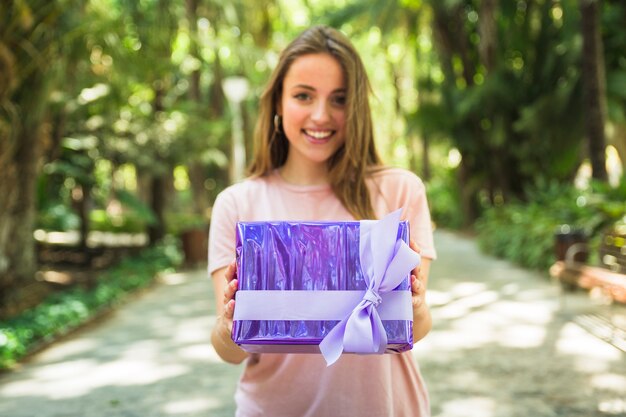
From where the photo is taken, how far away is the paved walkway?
17.0 feet

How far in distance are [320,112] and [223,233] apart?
423 millimetres

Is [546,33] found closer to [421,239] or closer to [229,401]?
[229,401]

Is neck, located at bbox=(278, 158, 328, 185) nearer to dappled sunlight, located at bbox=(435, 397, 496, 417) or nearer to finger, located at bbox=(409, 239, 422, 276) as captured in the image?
finger, located at bbox=(409, 239, 422, 276)

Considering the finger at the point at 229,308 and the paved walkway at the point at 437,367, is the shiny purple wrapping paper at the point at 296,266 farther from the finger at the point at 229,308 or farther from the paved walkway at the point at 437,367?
the paved walkway at the point at 437,367

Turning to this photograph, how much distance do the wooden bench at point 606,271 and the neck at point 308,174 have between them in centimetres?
471

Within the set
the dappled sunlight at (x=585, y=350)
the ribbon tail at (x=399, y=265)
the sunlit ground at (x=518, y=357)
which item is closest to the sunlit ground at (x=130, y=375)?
the sunlit ground at (x=518, y=357)

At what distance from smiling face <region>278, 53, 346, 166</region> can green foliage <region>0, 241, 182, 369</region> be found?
18.3 ft

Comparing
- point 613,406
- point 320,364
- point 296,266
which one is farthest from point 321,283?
point 613,406

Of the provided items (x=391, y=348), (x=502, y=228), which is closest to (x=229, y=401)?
(x=391, y=348)

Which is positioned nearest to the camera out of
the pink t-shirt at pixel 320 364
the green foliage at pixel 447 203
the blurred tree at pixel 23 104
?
the pink t-shirt at pixel 320 364

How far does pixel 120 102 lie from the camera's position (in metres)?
12.7

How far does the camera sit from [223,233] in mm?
2002

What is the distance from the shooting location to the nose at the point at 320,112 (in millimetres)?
1968

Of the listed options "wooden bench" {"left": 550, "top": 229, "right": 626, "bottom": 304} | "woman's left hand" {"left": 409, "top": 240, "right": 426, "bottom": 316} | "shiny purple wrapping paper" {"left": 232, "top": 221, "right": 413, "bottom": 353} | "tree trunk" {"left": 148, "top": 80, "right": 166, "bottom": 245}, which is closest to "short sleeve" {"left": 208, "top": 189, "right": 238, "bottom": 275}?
"shiny purple wrapping paper" {"left": 232, "top": 221, "right": 413, "bottom": 353}
